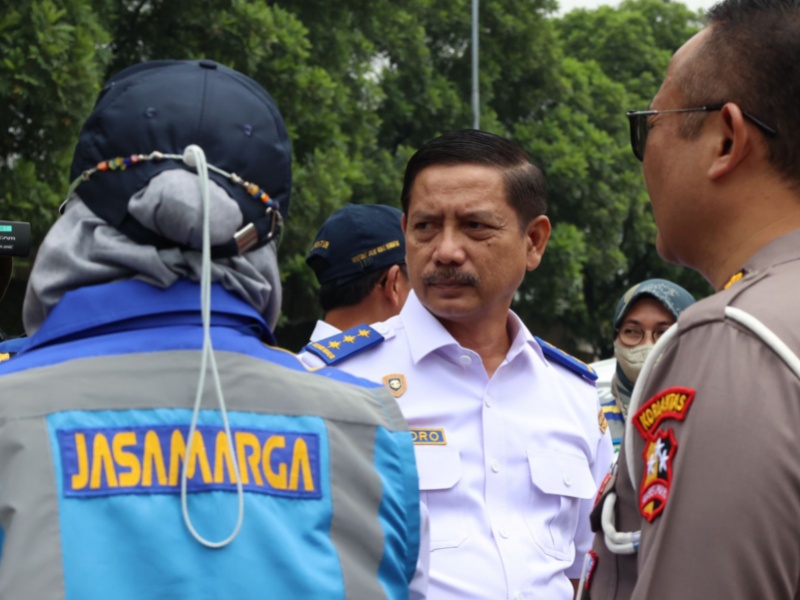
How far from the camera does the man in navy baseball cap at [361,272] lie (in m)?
4.77

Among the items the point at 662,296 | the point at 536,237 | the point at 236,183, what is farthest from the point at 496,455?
the point at 662,296

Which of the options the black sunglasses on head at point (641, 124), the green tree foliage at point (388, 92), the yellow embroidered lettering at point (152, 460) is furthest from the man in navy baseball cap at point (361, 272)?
the green tree foliage at point (388, 92)

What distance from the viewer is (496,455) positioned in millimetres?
3338

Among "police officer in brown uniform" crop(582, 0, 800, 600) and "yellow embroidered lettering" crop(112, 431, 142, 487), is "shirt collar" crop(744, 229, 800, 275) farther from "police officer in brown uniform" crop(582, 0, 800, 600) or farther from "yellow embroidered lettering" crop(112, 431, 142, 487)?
"yellow embroidered lettering" crop(112, 431, 142, 487)

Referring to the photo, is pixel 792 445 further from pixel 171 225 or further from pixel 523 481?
pixel 523 481

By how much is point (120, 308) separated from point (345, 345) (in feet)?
5.48

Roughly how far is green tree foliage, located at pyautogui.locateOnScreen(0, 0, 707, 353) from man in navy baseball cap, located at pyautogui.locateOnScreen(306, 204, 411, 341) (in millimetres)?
6547

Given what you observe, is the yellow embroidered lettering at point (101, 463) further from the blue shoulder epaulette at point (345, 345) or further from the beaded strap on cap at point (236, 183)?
the blue shoulder epaulette at point (345, 345)

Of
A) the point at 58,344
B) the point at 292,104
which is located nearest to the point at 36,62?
the point at 292,104

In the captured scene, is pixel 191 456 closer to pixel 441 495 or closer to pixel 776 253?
pixel 776 253

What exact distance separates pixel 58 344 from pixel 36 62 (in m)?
9.50

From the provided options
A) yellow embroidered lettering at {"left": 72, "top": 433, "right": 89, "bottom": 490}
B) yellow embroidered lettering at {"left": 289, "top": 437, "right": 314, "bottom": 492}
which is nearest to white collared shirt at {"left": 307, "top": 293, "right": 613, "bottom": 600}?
yellow embroidered lettering at {"left": 289, "top": 437, "right": 314, "bottom": 492}

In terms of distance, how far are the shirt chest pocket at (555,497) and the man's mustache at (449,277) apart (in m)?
0.55

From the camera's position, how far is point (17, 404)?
5.74 feet
